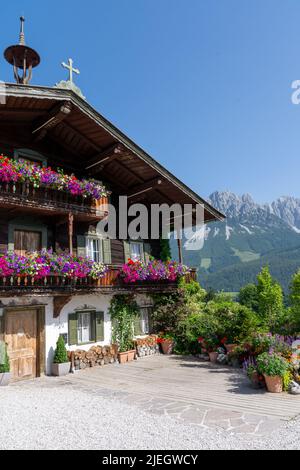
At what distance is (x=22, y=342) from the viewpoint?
13.6 m

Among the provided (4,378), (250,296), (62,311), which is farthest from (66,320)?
(250,296)

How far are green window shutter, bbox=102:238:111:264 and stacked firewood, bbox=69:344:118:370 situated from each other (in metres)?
3.79

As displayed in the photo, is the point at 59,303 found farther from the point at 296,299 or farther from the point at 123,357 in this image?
the point at 296,299

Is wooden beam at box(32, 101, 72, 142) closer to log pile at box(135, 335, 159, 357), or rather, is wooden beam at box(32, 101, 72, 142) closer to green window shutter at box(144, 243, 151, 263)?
green window shutter at box(144, 243, 151, 263)

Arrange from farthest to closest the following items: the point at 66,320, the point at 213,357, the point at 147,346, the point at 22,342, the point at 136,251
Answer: the point at 136,251, the point at 147,346, the point at 213,357, the point at 66,320, the point at 22,342

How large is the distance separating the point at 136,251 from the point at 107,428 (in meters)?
12.5

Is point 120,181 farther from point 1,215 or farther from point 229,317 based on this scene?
point 229,317

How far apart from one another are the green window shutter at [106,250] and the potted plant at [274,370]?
29.4ft

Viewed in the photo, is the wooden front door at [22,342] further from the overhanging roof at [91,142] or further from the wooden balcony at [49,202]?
the overhanging roof at [91,142]

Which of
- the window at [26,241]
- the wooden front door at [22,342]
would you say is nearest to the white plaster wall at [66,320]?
the wooden front door at [22,342]

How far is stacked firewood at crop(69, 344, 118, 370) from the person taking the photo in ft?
47.7

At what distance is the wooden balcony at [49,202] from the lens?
13188mm

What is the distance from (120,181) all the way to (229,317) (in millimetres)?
8530

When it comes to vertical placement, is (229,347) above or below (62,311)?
below
